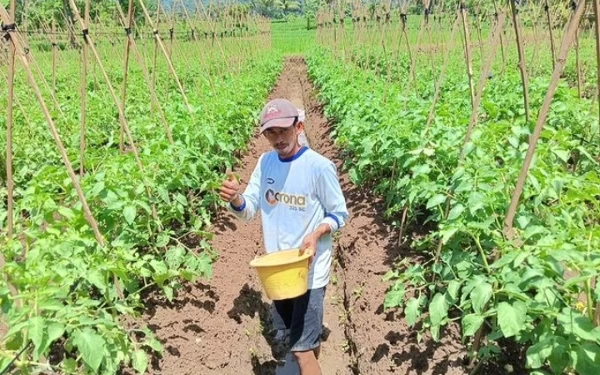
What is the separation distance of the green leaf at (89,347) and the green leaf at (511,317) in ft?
4.61

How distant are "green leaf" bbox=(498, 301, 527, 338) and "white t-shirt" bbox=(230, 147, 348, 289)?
1091mm

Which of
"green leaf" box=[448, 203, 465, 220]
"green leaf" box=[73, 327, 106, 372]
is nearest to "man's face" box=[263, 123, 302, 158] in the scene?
"green leaf" box=[448, 203, 465, 220]

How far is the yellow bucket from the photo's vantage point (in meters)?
2.46

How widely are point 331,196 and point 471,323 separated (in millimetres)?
1044

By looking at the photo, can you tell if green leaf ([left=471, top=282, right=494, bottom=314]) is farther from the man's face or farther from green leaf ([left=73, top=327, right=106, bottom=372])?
green leaf ([left=73, top=327, right=106, bottom=372])

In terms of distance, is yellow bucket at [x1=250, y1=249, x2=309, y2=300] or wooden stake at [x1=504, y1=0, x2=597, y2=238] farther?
yellow bucket at [x1=250, y1=249, x2=309, y2=300]

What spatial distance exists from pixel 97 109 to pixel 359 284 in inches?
226

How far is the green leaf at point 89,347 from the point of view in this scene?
168 cm

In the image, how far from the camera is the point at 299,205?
9.05 ft

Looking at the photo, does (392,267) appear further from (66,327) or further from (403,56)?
(403,56)

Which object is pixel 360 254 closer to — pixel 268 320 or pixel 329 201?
pixel 268 320

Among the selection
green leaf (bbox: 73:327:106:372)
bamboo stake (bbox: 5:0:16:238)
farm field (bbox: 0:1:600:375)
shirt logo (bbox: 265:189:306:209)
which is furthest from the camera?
shirt logo (bbox: 265:189:306:209)

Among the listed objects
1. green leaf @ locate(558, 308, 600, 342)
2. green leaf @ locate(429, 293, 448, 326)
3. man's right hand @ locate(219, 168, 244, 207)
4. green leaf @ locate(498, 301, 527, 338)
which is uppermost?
man's right hand @ locate(219, 168, 244, 207)

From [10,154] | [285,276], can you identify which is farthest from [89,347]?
[10,154]
